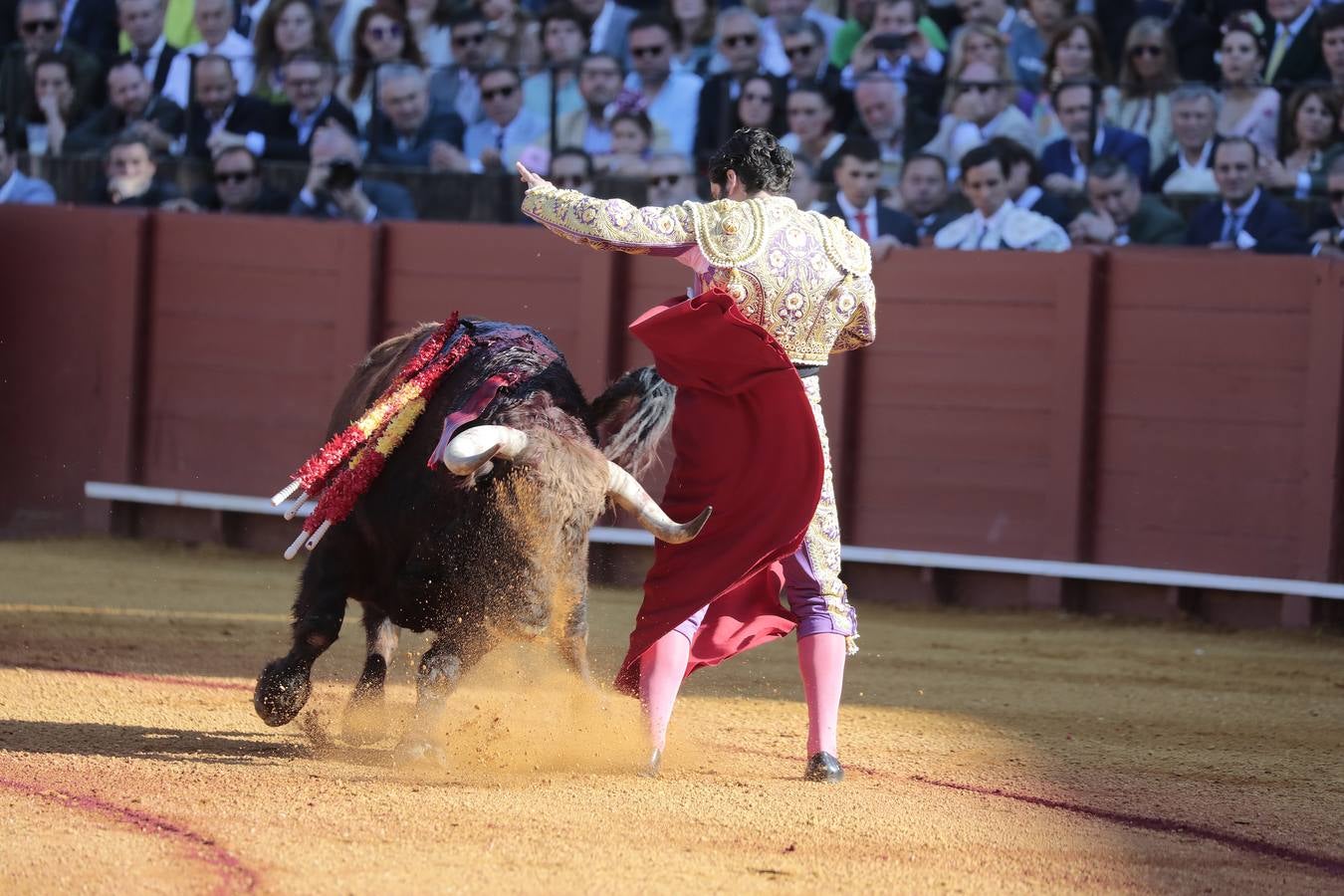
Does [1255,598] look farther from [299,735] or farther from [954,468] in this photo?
[299,735]

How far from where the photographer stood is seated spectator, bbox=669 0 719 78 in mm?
7180

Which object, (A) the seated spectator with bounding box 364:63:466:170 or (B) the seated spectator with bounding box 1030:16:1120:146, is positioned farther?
(A) the seated spectator with bounding box 364:63:466:170

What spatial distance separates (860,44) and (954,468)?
1.80 meters

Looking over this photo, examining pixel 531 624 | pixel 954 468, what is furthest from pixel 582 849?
pixel 954 468

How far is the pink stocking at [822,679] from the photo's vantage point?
10.4ft

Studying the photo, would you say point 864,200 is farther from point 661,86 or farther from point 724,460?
point 724,460

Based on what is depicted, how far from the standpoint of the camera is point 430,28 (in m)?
7.66

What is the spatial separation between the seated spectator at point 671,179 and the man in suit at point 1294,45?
6.71 ft

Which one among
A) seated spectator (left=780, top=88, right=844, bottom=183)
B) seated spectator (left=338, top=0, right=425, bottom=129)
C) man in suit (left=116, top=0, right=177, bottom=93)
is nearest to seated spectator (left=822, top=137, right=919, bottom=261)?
seated spectator (left=780, top=88, right=844, bottom=183)

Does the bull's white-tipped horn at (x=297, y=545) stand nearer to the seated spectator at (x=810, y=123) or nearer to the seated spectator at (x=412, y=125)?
the seated spectator at (x=810, y=123)

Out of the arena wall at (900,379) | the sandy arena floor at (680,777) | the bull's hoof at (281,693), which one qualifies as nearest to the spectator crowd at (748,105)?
the arena wall at (900,379)

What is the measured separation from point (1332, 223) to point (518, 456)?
3.82 metres

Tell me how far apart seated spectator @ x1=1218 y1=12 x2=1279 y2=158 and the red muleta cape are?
3402 millimetres

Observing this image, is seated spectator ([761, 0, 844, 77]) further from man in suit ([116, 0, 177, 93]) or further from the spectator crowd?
man in suit ([116, 0, 177, 93])
